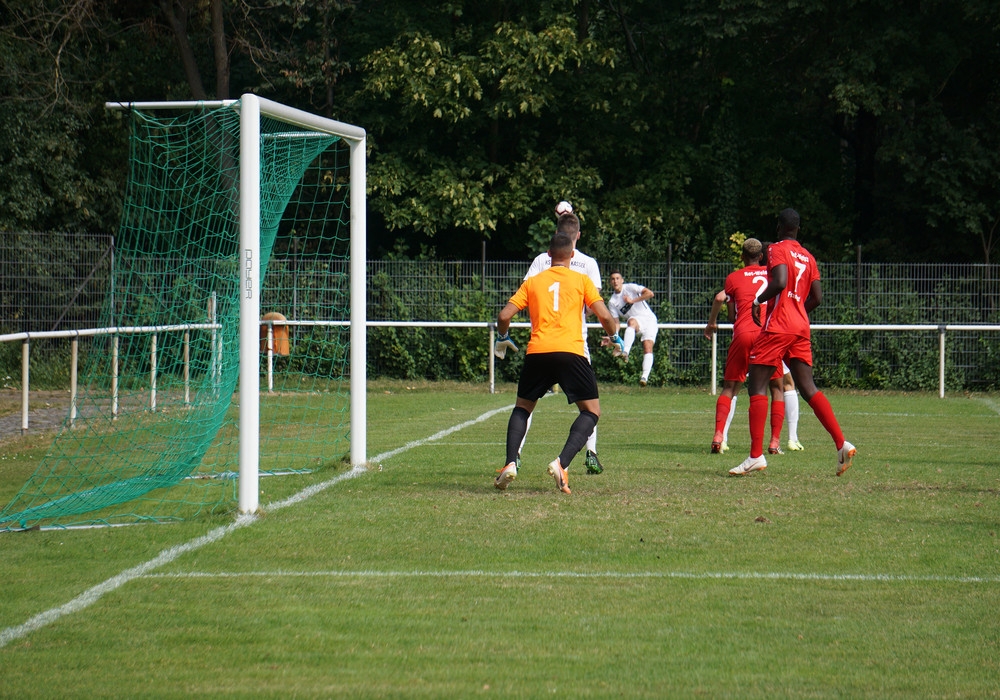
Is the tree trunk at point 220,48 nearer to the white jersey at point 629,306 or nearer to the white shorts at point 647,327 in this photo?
the white jersey at point 629,306

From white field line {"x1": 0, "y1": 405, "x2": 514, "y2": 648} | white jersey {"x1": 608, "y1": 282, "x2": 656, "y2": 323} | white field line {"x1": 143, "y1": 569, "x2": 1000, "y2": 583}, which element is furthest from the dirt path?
white jersey {"x1": 608, "y1": 282, "x2": 656, "y2": 323}

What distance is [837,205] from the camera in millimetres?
30594

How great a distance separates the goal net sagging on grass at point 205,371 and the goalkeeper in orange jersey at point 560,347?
1.84 metres

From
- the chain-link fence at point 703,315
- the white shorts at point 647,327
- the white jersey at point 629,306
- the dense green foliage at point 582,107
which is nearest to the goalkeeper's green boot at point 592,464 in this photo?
the white jersey at point 629,306

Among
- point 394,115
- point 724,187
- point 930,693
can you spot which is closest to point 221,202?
point 930,693

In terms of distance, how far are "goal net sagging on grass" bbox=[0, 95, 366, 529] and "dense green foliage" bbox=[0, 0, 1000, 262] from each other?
1019 centimetres

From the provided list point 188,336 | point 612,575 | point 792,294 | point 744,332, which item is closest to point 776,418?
point 744,332

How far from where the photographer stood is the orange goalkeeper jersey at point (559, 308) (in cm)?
828

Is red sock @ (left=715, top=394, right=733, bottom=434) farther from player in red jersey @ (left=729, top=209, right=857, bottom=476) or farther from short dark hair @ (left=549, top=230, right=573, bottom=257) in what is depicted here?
short dark hair @ (left=549, top=230, right=573, bottom=257)

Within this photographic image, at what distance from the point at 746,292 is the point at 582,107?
61.8 feet

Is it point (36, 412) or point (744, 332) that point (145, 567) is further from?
point (36, 412)

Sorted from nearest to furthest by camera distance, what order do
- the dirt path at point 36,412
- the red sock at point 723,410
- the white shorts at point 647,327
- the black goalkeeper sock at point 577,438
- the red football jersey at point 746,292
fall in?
the black goalkeeper sock at point 577,438 → the red football jersey at point 746,292 → the red sock at point 723,410 → the dirt path at point 36,412 → the white shorts at point 647,327

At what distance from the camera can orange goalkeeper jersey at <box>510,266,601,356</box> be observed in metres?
8.28

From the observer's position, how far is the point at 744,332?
10.8 m
